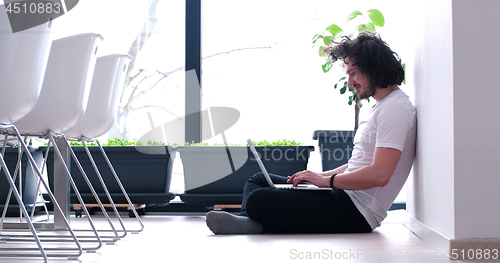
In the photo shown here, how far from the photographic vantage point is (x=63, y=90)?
181 cm

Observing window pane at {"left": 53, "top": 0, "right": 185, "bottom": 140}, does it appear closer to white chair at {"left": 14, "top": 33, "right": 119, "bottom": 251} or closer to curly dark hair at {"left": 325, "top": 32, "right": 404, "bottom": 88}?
white chair at {"left": 14, "top": 33, "right": 119, "bottom": 251}

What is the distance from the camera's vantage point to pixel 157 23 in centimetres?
353

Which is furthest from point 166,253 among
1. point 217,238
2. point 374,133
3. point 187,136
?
point 187,136

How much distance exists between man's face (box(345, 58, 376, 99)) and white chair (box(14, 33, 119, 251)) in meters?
1.12

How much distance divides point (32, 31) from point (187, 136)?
2081 millimetres

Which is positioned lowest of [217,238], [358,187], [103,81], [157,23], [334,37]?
[217,238]

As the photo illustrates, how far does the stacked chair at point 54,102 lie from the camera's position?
1383 mm

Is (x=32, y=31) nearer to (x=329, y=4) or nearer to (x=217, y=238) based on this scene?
(x=217, y=238)

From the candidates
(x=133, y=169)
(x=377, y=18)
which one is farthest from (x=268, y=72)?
(x=133, y=169)

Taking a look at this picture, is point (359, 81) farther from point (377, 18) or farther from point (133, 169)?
point (133, 169)

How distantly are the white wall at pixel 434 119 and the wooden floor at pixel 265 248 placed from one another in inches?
5.4

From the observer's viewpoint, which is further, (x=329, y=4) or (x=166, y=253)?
(x=329, y=4)

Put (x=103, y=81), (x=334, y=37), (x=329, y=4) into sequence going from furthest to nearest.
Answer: (x=329, y=4), (x=334, y=37), (x=103, y=81)

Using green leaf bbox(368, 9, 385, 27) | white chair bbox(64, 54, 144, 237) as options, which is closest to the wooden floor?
white chair bbox(64, 54, 144, 237)
